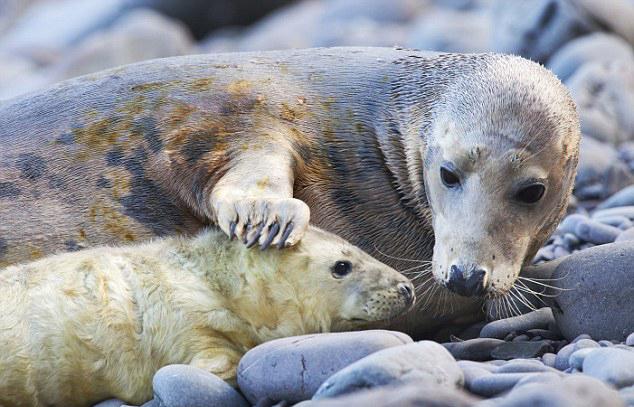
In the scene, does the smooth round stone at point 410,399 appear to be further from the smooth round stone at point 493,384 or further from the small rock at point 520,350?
the small rock at point 520,350

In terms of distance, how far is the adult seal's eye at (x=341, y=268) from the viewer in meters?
3.91

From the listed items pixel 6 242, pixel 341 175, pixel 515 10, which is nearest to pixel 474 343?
pixel 341 175

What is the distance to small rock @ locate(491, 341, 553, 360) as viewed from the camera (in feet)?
12.8

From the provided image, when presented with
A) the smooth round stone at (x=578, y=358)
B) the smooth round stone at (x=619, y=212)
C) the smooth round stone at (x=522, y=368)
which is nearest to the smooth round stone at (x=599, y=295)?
the smooth round stone at (x=578, y=358)

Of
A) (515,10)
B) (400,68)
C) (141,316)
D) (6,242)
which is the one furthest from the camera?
(515,10)

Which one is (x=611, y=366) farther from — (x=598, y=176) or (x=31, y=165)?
(x=598, y=176)

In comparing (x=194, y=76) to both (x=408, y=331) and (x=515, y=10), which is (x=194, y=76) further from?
(x=515, y=10)

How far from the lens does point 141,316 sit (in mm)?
3799

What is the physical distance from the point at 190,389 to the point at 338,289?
0.61 meters

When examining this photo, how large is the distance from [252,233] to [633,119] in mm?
4953

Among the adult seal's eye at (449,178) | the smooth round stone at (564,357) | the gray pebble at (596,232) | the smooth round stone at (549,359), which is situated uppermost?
the adult seal's eye at (449,178)

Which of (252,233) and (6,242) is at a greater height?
(252,233)

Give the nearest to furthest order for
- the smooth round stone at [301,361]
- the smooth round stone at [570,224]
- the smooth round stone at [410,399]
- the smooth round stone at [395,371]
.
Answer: the smooth round stone at [410,399]
the smooth round stone at [395,371]
the smooth round stone at [301,361]
the smooth round stone at [570,224]

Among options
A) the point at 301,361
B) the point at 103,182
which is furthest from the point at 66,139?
the point at 301,361
